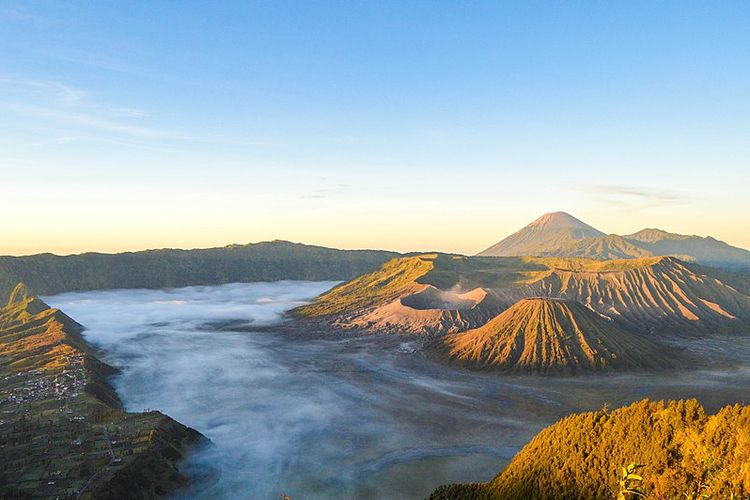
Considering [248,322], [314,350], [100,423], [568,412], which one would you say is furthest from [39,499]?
[248,322]

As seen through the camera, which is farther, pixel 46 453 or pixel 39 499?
pixel 46 453

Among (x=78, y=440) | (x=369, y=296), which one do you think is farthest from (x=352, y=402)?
(x=369, y=296)

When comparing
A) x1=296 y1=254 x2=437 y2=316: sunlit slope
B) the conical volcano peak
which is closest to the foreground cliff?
x1=296 y1=254 x2=437 y2=316: sunlit slope

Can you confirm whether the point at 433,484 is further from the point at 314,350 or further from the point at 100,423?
the point at 314,350

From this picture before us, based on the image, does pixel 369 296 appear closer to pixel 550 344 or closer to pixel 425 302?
pixel 425 302

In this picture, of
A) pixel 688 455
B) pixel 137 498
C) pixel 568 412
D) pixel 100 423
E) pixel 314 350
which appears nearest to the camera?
pixel 688 455

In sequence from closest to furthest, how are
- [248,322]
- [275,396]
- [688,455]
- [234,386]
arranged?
[688,455], [275,396], [234,386], [248,322]

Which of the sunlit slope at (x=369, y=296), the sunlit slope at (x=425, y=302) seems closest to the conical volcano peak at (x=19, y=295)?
the sunlit slope at (x=425, y=302)
